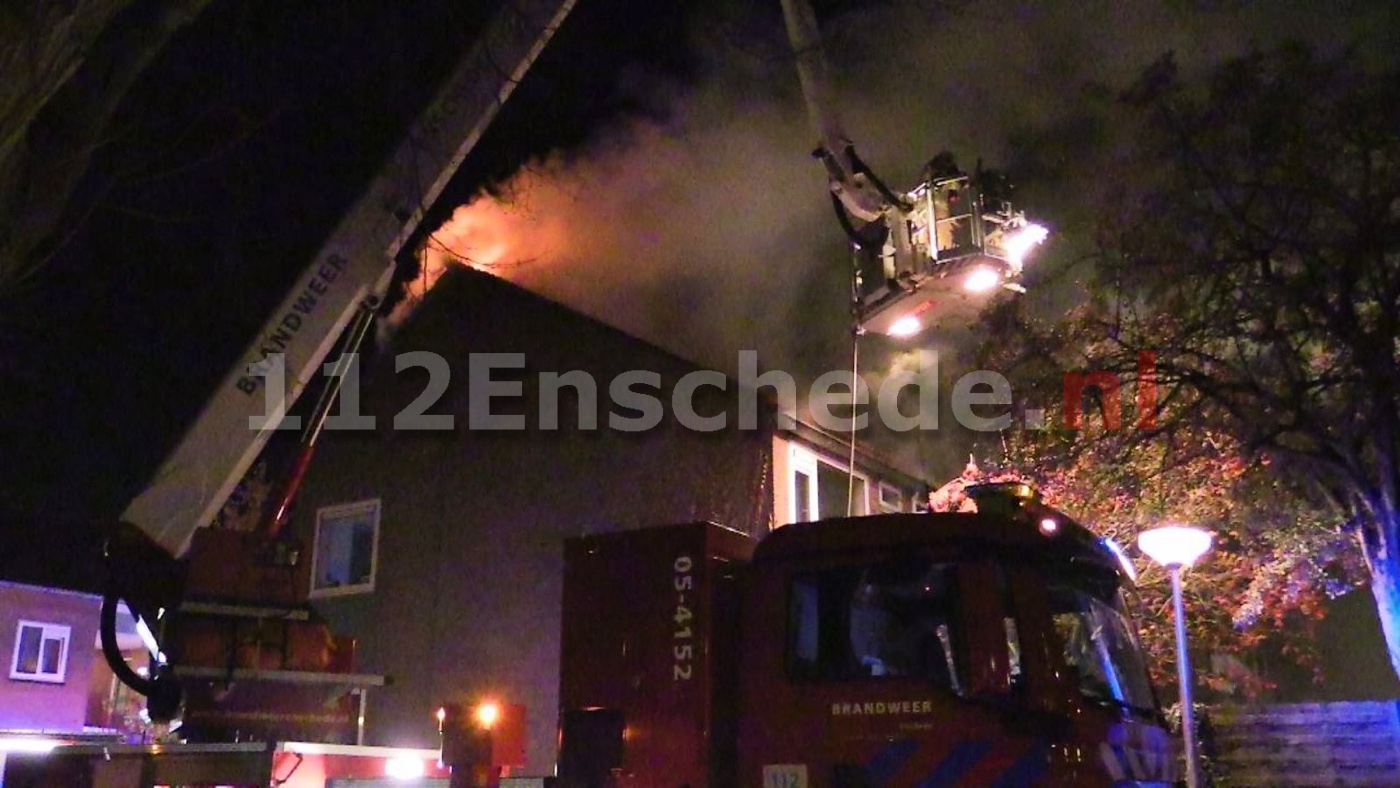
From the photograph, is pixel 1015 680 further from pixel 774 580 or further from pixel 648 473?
pixel 648 473

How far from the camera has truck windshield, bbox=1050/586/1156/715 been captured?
5066 millimetres

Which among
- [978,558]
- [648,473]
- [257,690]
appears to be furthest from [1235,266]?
[257,690]

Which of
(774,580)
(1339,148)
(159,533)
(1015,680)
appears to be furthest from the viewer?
(1339,148)

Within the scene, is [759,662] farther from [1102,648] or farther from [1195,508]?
[1195,508]

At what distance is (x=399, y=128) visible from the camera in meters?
9.87

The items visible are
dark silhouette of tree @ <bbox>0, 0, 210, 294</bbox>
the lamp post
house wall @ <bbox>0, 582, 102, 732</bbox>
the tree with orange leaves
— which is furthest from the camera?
house wall @ <bbox>0, 582, 102, 732</bbox>

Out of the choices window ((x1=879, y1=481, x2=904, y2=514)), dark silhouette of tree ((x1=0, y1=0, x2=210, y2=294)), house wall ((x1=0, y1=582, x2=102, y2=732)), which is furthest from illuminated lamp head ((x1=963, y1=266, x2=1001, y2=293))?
house wall ((x1=0, y1=582, x2=102, y2=732))

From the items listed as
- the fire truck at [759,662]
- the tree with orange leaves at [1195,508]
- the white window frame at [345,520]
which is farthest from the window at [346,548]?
the tree with orange leaves at [1195,508]

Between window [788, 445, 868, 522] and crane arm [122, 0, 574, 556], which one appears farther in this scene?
window [788, 445, 868, 522]

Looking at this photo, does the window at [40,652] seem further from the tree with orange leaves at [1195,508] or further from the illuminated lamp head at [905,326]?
the illuminated lamp head at [905,326]

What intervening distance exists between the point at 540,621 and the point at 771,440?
3101 millimetres

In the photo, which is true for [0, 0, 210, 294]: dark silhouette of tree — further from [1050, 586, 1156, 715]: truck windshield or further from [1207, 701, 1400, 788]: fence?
[1207, 701, 1400, 788]: fence

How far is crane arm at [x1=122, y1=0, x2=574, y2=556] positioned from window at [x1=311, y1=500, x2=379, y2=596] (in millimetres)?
5165

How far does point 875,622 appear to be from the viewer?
16.8 ft
